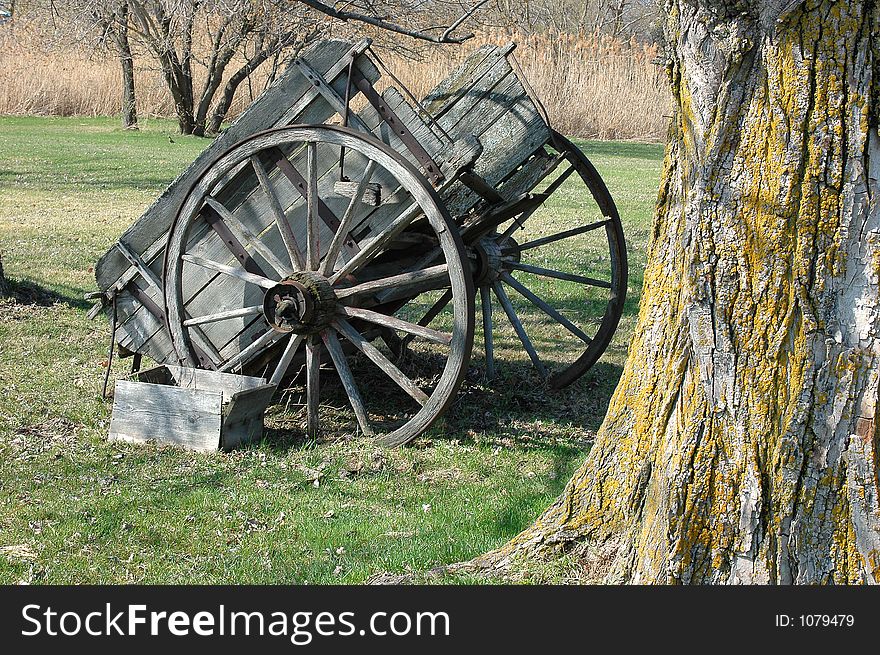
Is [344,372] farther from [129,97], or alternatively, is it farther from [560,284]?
[129,97]

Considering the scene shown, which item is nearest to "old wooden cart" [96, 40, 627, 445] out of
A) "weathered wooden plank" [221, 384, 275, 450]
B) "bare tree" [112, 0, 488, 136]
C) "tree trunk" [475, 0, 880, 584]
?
"weathered wooden plank" [221, 384, 275, 450]

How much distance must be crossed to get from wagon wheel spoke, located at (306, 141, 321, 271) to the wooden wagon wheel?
3.89 feet

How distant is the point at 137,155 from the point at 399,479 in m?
16.2

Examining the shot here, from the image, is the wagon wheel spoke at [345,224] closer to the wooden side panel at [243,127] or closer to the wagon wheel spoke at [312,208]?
the wagon wheel spoke at [312,208]

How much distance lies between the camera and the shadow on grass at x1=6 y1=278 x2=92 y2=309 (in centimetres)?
773

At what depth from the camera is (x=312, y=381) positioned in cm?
504

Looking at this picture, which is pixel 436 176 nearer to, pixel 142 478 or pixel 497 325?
pixel 142 478

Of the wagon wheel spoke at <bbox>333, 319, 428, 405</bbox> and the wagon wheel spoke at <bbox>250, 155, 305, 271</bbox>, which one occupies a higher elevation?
the wagon wheel spoke at <bbox>250, 155, 305, 271</bbox>

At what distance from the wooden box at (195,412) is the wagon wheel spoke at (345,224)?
0.72 metres

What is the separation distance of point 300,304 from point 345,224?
465 mm

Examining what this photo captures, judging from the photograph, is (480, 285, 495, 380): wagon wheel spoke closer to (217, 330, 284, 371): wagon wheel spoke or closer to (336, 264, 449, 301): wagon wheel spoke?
(336, 264, 449, 301): wagon wheel spoke

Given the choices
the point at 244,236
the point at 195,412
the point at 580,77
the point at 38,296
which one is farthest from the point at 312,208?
the point at 580,77

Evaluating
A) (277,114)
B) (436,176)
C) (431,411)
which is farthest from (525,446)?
(277,114)

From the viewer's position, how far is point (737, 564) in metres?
2.86
